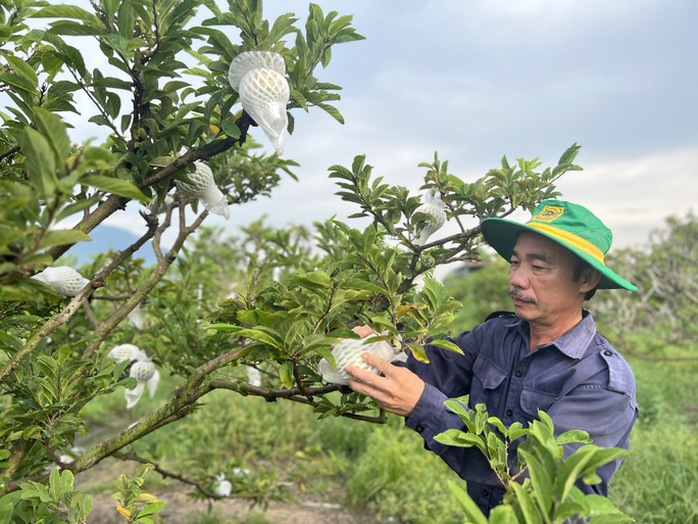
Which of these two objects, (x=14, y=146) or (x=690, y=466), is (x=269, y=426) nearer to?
(x=690, y=466)

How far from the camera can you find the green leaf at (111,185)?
751mm

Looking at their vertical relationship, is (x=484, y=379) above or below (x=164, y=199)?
below

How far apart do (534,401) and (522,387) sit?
0.06 m

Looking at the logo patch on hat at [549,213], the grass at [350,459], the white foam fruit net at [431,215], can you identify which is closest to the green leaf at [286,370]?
the white foam fruit net at [431,215]

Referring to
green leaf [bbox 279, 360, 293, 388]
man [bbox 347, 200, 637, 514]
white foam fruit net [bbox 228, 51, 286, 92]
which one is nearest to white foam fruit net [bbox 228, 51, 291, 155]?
white foam fruit net [bbox 228, 51, 286, 92]

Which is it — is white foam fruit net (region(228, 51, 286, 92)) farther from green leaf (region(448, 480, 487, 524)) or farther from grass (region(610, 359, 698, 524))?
grass (region(610, 359, 698, 524))

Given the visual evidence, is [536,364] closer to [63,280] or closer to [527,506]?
[527,506]

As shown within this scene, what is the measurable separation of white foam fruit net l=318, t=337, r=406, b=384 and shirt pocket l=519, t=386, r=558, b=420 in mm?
498

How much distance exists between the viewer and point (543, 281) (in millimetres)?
1666

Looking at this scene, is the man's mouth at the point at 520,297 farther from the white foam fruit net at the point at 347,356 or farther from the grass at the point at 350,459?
the grass at the point at 350,459

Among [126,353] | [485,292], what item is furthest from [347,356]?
[485,292]

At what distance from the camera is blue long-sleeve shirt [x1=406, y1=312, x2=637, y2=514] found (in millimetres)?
1458

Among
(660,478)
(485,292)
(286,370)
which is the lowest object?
(485,292)

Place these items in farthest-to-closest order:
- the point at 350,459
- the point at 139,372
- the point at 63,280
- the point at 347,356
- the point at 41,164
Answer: the point at 350,459, the point at 139,372, the point at 63,280, the point at 347,356, the point at 41,164
